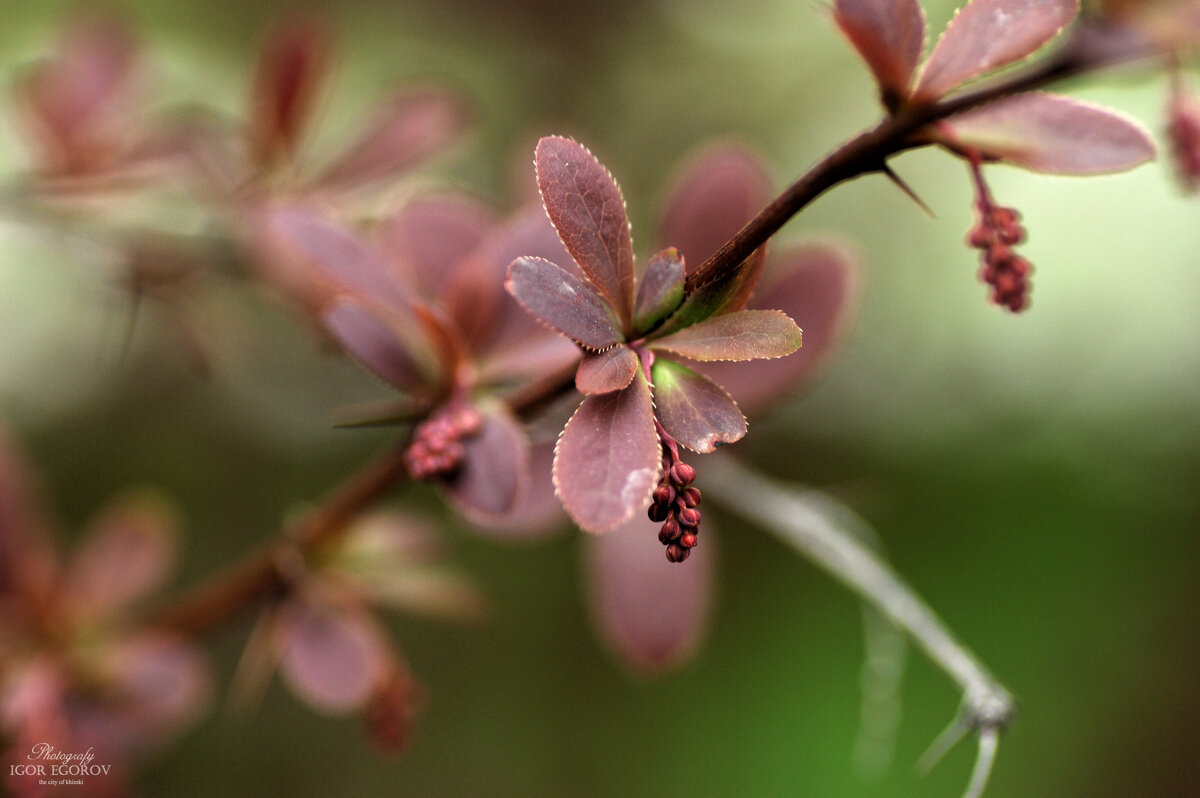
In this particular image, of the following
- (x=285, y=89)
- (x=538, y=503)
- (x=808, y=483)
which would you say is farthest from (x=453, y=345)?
(x=808, y=483)

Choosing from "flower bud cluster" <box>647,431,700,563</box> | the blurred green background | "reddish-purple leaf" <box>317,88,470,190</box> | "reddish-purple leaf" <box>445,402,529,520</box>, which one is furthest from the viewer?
the blurred green background

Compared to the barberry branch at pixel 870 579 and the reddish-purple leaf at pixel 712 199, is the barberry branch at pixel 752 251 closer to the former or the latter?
the barberry branch at pixel 870 579

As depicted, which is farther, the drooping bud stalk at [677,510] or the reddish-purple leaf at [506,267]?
the reddish-purple leaf at [506,267]

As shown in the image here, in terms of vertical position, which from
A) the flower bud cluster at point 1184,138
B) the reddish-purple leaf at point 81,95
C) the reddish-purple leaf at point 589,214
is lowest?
the reddish-purple leaf at point 81,95

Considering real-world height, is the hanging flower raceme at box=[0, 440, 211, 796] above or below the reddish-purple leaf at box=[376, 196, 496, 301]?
below

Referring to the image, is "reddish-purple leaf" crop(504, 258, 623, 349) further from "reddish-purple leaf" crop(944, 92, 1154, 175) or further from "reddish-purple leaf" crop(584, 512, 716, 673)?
"reddish-purple leaf" crop(584, 512, 716, 673)

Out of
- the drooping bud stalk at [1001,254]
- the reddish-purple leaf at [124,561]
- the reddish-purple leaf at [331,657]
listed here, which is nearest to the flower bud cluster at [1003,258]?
the drooping bud stalk at [1001,254]

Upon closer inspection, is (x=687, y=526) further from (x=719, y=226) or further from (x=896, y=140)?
(x=719, y=226)

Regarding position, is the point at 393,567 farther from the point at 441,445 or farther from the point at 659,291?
the point at 659,291

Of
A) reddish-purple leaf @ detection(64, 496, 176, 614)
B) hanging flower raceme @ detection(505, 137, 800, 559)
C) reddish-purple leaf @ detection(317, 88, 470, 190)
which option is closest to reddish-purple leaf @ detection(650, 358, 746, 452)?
hanging flower raceme @ detection(505, 137, 800, 559)
